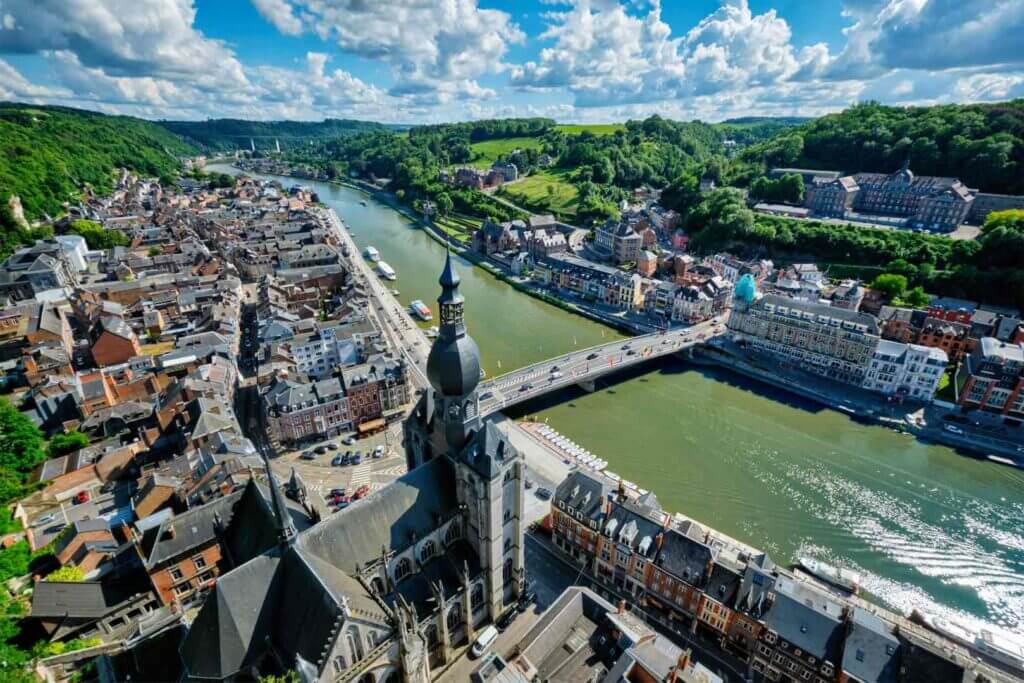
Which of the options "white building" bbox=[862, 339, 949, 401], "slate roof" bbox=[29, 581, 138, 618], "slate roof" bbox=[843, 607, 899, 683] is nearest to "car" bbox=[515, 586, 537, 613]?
"slate roof" bbox=[843, 607, 899, 683]

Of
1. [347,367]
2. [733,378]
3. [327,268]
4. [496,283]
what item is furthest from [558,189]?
[347,367]

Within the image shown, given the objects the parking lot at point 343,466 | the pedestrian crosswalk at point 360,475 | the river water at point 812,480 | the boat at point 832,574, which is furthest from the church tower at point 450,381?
the boat at point 832,574

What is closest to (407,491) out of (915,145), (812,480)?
(812,480)

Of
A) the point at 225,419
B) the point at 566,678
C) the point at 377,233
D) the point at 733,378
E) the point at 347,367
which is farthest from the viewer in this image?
the point at 377,233

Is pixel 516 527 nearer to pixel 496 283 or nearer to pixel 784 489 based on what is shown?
pixel 784 489

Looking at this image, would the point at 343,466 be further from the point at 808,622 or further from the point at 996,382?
the point at 996,382

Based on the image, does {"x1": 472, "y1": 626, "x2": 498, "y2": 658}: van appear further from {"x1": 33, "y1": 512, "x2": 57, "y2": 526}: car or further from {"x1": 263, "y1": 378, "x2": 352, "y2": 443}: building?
{"x1": 33, "y1": 512, "x2": 57, "y2": 526}: car
